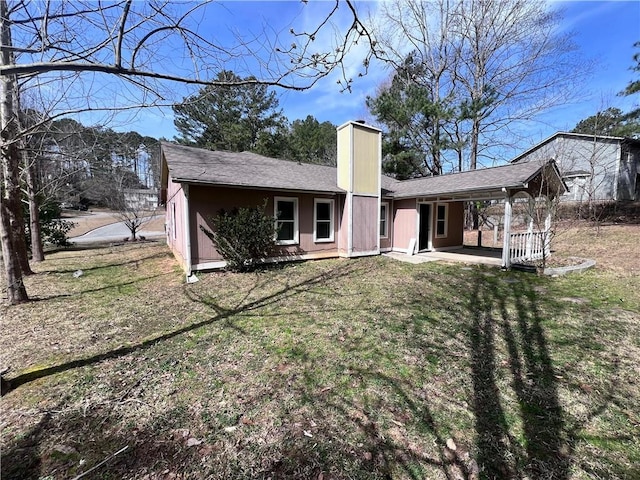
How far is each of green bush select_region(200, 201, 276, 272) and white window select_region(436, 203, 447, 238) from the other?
7595 mm

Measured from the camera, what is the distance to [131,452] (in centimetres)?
221

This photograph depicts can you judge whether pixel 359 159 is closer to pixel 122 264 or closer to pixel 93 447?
pixel 122 264

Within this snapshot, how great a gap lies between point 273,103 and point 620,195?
91.1ft

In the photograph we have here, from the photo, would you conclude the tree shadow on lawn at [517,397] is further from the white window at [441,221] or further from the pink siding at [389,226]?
the white window at [441,221]

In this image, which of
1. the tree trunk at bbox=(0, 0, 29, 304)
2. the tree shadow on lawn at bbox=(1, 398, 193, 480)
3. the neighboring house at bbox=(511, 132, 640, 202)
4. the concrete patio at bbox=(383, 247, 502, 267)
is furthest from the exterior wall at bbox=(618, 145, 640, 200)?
the tree trunk at bbox=(0, 0, 29, 304)

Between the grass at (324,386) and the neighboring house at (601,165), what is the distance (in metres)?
18.3

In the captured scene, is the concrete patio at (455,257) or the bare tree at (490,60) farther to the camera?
the bare tree at (490,60)

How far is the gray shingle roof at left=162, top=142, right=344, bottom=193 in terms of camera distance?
7.94 meters

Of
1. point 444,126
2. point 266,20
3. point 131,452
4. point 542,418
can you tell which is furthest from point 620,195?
point 131,452

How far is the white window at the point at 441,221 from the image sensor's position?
12.4 meters

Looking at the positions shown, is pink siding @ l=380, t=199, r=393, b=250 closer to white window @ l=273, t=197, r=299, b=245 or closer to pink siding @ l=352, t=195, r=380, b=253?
pink siding @ l=352, t=195, r=380, b=253

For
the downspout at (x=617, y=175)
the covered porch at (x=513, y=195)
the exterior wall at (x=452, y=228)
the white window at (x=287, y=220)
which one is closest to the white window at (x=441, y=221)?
the exterior wall at (x=452, y=228)

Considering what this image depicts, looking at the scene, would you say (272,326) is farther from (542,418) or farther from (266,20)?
(266,20)

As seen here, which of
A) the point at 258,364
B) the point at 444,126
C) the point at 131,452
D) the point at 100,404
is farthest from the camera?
the point at 444,126
